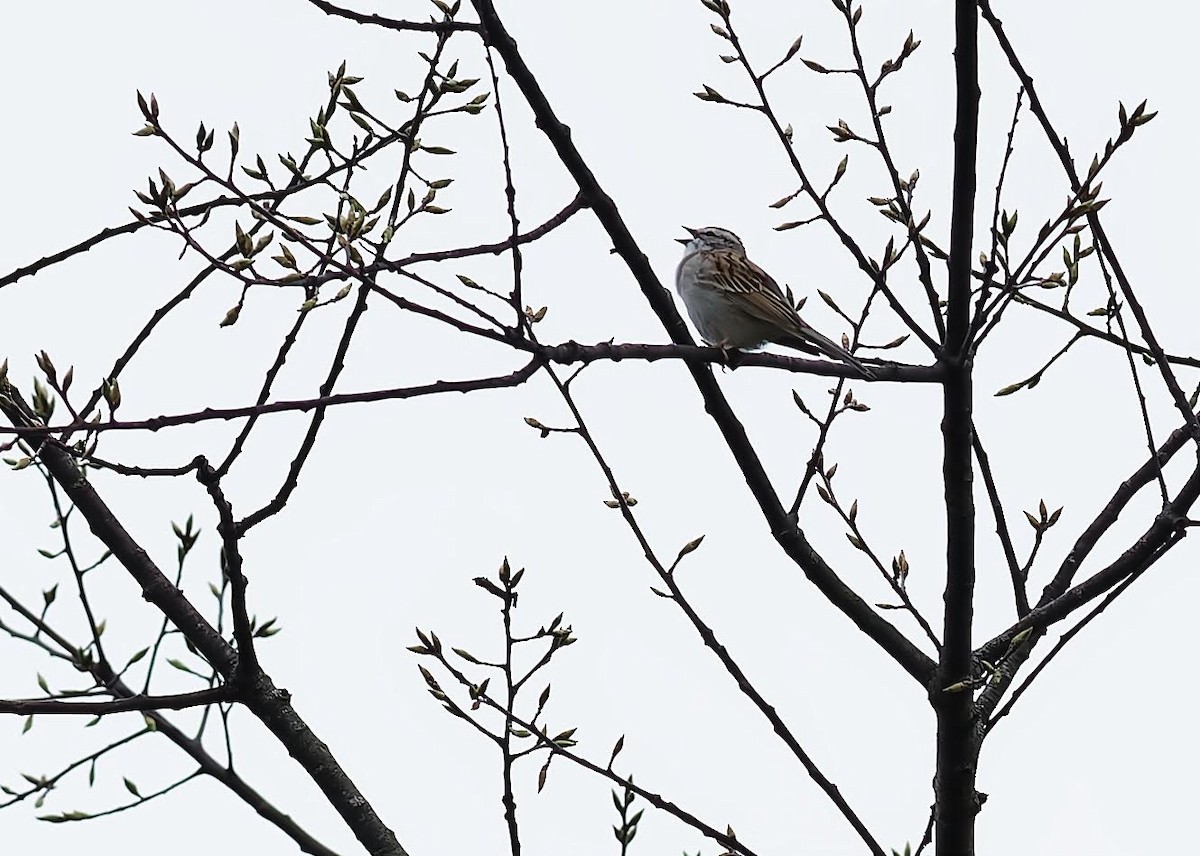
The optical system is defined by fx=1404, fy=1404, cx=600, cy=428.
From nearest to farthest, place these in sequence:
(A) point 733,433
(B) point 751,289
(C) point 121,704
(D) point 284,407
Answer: (D) point 284,407 → (C) point 121,704 → (A) point 733,433 → (B) point 751,289

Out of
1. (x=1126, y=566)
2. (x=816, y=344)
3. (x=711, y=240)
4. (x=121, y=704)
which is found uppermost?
(x=711, y=240)

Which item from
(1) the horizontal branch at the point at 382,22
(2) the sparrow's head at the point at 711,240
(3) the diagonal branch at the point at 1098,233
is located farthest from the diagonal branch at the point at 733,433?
(2) the sparrow's head at the point at 711,240

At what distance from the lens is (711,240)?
364 inches

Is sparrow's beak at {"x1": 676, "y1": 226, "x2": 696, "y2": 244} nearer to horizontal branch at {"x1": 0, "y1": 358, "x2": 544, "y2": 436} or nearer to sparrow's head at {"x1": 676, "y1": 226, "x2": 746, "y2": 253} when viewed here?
sparrow's head at {"x1": 676, "y1": 226, "x2": 746, "y2": 253}

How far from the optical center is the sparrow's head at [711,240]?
9148 mm

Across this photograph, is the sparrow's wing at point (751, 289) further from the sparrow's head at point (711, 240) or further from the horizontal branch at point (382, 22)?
the horizontal branch at point (382, 22)

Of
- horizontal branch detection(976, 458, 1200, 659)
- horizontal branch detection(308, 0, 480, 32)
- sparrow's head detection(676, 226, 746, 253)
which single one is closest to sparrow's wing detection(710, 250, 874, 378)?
sparrow's head detection(676, 226, 746, 253)

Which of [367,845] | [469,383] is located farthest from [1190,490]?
[367,845]

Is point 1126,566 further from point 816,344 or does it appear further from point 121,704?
point 121,704

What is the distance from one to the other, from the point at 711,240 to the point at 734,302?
182 cm

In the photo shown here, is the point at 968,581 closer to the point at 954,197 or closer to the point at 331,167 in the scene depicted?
the point at 954,197

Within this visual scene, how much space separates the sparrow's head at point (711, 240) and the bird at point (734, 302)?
43cm

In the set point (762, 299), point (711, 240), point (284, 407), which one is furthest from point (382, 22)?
point (711, 240)

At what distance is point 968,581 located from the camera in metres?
4.18
